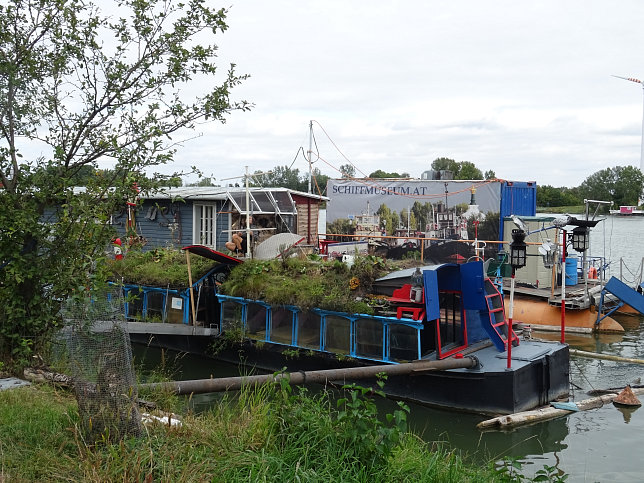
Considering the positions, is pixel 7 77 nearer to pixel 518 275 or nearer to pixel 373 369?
pixel 373 369

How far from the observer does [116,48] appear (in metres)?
7.91

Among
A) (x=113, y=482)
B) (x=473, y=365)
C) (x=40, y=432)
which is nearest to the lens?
(x=113, y=482)

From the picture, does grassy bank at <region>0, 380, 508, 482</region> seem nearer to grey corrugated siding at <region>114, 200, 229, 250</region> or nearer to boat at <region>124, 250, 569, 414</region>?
boat at <region>124, 250, 569, 414</region>

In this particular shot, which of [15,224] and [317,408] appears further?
[15,224]

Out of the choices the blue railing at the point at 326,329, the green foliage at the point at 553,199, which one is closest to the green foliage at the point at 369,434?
the blue railing at the point at 326,329

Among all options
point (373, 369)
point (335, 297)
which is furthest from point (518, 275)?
point (373, 369)

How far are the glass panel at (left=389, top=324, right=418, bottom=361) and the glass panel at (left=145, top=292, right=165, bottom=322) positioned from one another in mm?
6668

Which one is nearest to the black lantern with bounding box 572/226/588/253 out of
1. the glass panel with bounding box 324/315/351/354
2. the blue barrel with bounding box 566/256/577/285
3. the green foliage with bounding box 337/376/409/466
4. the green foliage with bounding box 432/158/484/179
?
the glass panel with bounding box 324/315/351/354

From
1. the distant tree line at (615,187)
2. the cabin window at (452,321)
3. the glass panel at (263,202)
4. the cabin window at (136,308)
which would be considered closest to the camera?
the cabin window at (452,321)

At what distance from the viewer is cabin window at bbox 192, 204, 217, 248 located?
2108 cm

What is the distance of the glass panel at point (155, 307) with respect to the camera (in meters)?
16.3

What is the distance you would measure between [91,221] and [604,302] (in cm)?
1868

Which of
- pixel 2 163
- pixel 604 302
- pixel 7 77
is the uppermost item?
pixel 7 77

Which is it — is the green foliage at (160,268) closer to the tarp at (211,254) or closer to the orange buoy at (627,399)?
the tarp at (211,254)
